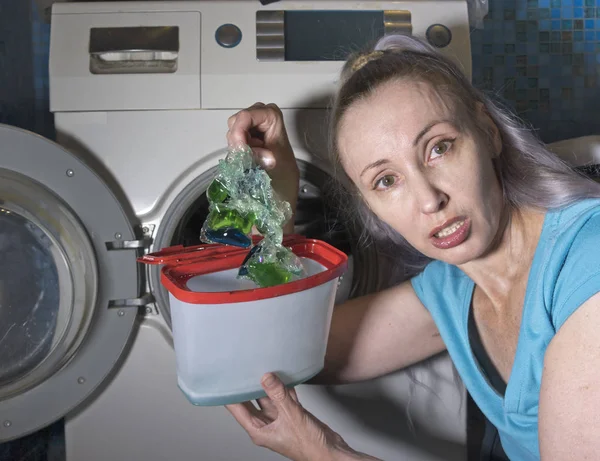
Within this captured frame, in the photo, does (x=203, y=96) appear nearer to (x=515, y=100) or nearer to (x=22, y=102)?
(x=22, y=102)

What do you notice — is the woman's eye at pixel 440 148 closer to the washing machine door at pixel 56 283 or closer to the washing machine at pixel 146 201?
the washing machine at pixel 146 201

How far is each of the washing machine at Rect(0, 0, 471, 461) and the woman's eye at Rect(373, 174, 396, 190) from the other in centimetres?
30

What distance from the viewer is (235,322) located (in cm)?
80

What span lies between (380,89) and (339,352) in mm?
504

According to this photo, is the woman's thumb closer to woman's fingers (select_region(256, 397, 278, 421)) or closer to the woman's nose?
woman's fingers (select_region(256, 397, 278, 421))

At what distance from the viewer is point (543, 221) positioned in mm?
935

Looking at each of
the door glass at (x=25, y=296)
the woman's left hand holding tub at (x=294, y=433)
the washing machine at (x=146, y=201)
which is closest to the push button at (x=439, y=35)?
the washing machine at (x=146, y=201)

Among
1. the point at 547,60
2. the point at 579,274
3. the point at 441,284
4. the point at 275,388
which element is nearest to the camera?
the point at 579,274

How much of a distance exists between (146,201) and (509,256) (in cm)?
68

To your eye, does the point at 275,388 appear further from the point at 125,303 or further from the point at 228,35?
the point at 228,35

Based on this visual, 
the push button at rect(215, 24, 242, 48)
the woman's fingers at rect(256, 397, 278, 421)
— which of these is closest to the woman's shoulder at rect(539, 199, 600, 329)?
the woman's fingers at rect(256, 397, 278, 421)

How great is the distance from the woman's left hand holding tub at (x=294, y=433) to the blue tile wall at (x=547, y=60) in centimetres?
123

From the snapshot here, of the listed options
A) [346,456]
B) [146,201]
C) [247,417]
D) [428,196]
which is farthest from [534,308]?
[146,201]

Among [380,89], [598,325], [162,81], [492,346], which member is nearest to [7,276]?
[162,81]
